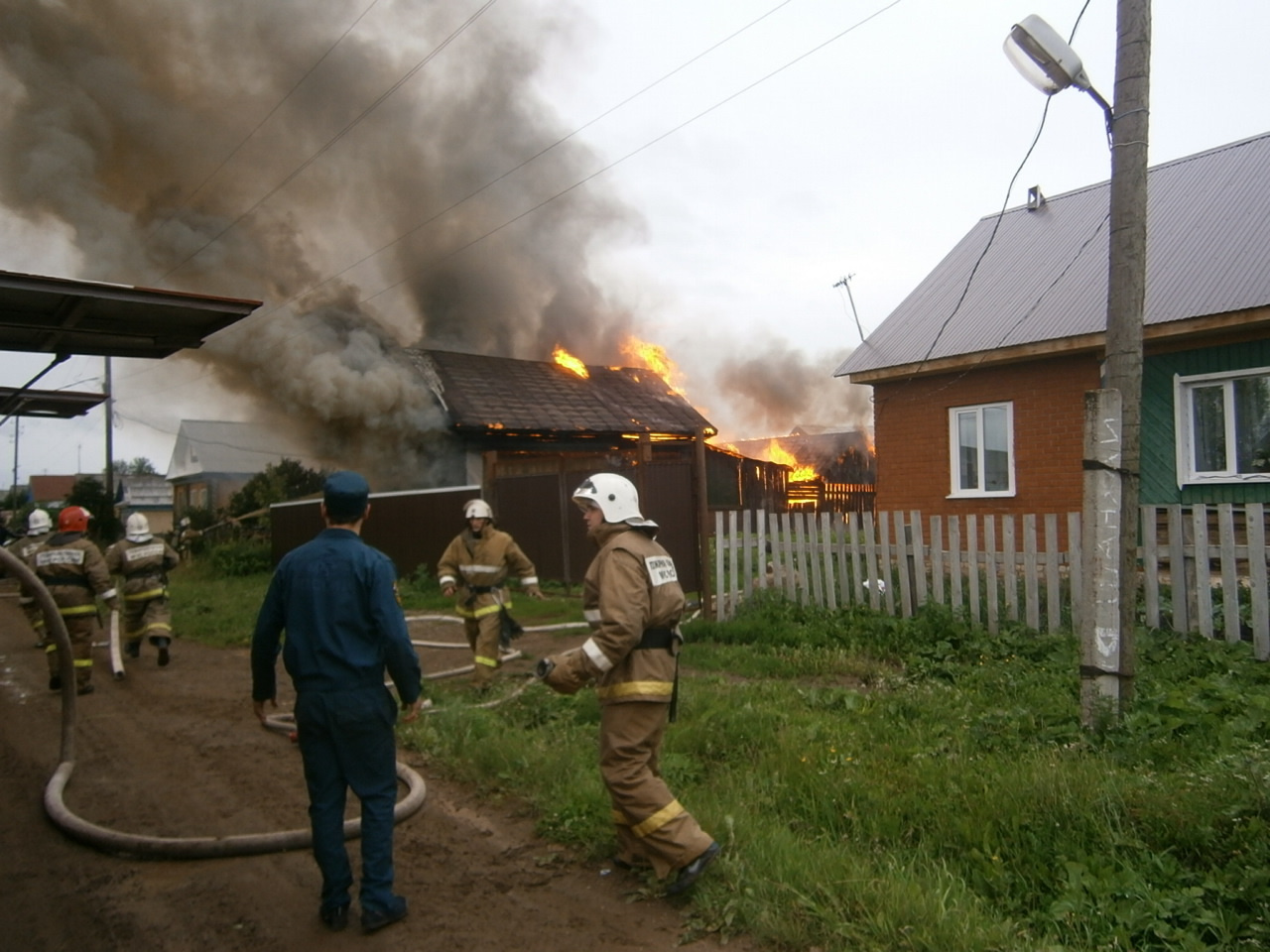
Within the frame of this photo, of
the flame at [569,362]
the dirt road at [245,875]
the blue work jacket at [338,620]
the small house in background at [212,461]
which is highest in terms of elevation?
the flame at [569,362]

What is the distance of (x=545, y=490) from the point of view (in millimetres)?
14141

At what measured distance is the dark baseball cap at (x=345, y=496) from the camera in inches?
146

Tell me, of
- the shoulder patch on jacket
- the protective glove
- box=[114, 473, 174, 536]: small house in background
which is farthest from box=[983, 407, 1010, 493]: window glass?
box=[114, 473, 174, 536]: small house in background

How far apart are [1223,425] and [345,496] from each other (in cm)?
1038

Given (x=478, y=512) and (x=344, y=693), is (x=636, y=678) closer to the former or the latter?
(x=344, y=693)

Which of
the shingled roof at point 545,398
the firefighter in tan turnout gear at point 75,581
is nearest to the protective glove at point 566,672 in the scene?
the firefighter in tan turnout gear at point 75,581

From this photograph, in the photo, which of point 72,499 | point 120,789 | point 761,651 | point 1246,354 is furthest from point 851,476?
point 72,499

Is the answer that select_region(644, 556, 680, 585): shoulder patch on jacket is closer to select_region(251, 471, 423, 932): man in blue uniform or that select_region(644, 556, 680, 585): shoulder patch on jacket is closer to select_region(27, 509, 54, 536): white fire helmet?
select_region(251, 471, 423, 932): man in blue uniform

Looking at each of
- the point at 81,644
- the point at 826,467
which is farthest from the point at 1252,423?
the point at 826,467

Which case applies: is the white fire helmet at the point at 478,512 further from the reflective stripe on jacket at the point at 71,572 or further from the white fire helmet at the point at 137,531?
the white fire helmet at the point at 137,531

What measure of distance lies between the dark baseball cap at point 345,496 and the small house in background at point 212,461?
3505 cm

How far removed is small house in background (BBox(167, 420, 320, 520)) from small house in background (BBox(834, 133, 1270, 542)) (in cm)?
2948

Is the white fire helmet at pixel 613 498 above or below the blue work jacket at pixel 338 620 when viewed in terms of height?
above

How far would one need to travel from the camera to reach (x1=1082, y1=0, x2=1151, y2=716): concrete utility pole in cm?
507
